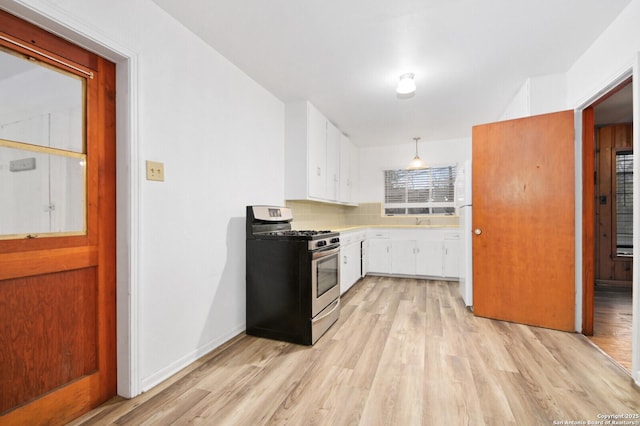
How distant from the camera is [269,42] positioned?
7.38 feet

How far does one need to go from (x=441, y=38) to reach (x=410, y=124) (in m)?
2.17

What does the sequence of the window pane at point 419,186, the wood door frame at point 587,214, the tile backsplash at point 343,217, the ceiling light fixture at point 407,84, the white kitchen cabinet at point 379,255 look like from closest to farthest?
the wood door frame at point 587,214 → the ceiling light fixture at point 407,84 → the tile backsplash at point 343,217 → the white kitchen cabinet at point 379,255 → the window pane at point 419,186

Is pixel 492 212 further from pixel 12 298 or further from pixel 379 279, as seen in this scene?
pixel 12 298

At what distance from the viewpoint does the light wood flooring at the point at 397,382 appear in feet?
5.06

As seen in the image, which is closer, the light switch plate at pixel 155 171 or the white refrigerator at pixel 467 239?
the light switch plate at pixel 155 171

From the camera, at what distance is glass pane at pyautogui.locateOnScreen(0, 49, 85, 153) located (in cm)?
131

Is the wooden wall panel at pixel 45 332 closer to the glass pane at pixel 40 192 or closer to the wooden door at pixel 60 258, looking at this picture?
the wooden door at pixel 60 258

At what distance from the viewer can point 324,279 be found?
267cm

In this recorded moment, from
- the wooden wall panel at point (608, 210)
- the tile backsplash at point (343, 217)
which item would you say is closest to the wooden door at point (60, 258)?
the tile backsplash at point (343, 217)

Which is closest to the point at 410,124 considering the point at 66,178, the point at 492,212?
the point at 492,212

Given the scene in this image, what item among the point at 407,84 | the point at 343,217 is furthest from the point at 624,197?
the point at 343,217

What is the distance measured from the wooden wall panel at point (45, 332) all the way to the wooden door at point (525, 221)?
131 inches

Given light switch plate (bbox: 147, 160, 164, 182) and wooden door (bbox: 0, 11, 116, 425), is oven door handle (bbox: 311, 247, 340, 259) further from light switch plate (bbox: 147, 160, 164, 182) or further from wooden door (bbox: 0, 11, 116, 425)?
wooden door (bbox: 0, 11, 116, 425)

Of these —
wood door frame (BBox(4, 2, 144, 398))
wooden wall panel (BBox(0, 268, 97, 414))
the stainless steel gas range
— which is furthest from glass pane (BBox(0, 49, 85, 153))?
the stainless steel gas range
